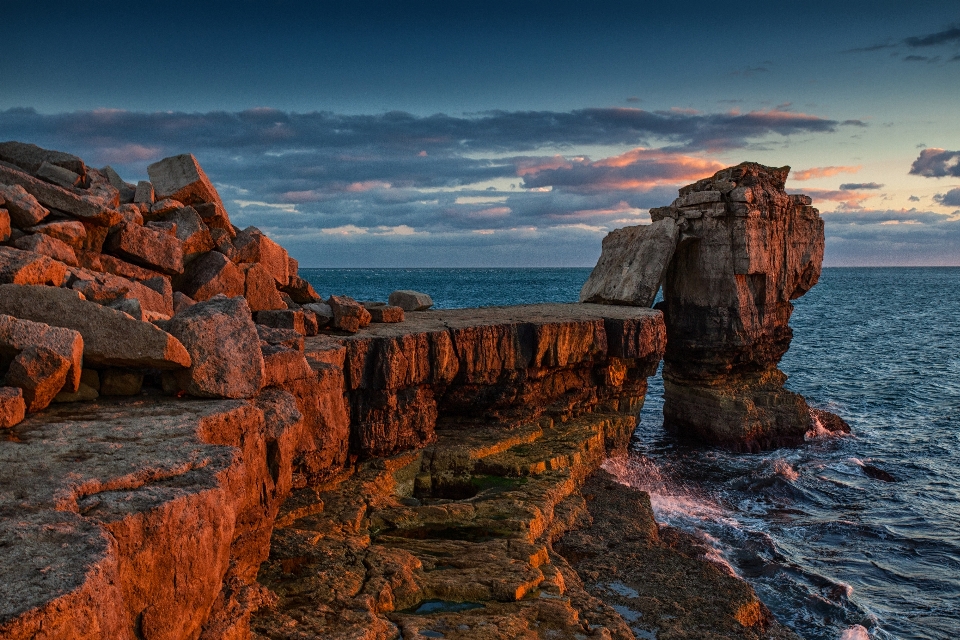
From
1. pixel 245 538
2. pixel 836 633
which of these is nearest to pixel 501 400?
pixel 836 633

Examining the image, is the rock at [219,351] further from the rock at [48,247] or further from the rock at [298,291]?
the rock at [298,291]

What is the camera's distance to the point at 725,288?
75.7 ft

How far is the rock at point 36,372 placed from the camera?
6965 mm

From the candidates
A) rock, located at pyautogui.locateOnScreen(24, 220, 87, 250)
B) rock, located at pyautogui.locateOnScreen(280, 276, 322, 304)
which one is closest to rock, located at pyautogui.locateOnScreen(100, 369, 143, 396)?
rock, located at pyautogui.locateOnScreen(24, 220, 87, 250)

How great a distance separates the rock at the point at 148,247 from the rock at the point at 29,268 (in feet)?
7.13

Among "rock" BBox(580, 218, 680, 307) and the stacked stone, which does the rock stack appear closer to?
"rock" BBox(580, 218, 680, 307)

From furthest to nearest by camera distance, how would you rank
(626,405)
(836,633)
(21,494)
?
(626,405) → (836,633) → (21,494)

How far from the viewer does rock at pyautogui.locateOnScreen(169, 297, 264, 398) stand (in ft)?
26.2

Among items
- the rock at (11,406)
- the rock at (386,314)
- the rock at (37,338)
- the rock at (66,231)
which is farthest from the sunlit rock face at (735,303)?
the rock at (11,406)

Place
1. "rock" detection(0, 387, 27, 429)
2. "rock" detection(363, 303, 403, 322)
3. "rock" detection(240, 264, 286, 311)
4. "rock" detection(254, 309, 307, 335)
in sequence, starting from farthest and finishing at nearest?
"rock" detection(363, 303, 403, 322) → "rock" detection(240, 264, 286, 311) → "rock" detection(254, 309, 307, 335) → "rock" detection(0, 387, 27, 429)

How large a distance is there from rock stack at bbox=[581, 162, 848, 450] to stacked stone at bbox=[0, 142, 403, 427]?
37.1ft

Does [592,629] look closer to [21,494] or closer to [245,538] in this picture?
[245,538]

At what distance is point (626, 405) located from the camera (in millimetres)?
19984

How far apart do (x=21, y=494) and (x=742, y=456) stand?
20.7 meters
